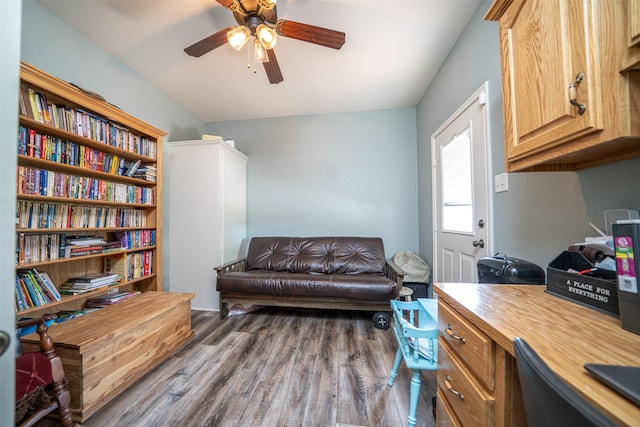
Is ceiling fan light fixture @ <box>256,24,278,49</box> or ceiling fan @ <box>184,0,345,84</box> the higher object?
ceiling fan @ <box>184,0,345,84</box>

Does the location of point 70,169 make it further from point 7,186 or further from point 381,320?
point 381,320

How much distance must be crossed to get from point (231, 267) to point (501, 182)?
268cm

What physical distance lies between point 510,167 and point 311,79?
2135mm

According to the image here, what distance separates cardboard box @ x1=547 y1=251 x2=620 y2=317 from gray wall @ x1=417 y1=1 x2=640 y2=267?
211mm

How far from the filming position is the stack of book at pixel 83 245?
166cm

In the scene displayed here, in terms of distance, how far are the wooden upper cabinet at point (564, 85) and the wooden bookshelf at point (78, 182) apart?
98.0 inches

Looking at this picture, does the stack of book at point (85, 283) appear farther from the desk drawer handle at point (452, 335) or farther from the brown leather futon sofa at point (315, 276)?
the desk drawer handle at point (452, 335)

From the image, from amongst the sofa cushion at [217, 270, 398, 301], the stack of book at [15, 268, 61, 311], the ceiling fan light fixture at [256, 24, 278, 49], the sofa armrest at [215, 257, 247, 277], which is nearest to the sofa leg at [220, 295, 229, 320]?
the sofa cushion at [217, 270, 398, 301]

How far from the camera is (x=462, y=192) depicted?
1.94 metres

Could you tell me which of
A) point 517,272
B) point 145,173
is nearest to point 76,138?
point 145,173

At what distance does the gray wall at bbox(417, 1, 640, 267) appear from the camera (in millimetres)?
844

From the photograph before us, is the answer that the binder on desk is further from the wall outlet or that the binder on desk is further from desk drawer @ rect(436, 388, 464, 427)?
the wall outlet

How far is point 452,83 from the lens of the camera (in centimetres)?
203

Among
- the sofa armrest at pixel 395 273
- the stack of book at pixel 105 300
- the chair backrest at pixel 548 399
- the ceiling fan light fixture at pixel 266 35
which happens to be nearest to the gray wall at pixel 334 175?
the sofa armrest at pixel 395 273
